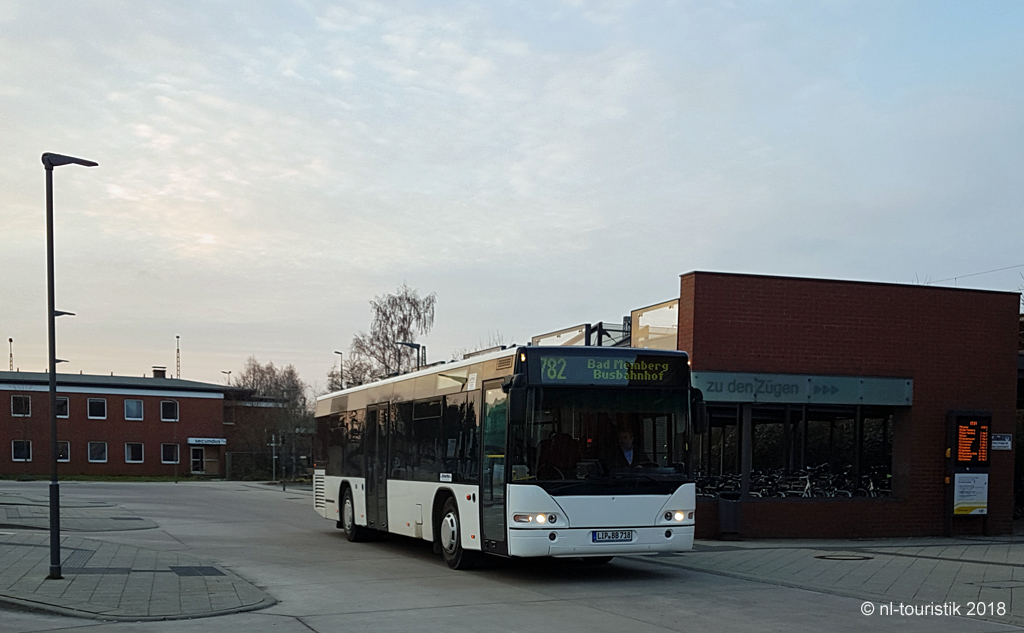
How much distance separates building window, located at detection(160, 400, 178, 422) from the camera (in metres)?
76.1

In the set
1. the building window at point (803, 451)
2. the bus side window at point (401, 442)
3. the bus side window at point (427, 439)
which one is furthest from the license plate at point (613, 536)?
the building window at point (803, 451)

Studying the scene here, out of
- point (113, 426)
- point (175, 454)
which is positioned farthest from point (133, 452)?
point (175, 454)

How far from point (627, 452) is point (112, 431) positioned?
222 feet

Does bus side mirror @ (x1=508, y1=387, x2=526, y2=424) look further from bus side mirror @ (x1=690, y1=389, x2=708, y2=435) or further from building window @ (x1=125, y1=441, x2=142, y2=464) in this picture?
building window @ (x1=125, y1=441, x2=142, y2=464)

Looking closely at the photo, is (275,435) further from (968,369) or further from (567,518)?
(567,518)

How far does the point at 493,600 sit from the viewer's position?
11602 mm

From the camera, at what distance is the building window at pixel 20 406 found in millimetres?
71000

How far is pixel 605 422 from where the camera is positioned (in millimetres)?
13258

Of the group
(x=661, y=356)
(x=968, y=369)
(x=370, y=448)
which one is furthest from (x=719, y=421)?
(x=661, y=356)

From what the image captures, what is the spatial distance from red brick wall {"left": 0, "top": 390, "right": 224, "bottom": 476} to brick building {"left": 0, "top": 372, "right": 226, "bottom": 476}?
67 mm

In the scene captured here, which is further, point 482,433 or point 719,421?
point 719,421

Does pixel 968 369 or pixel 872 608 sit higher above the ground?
pixel 968 369

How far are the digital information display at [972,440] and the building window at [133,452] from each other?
65.2 meters

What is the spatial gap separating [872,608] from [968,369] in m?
11.5
